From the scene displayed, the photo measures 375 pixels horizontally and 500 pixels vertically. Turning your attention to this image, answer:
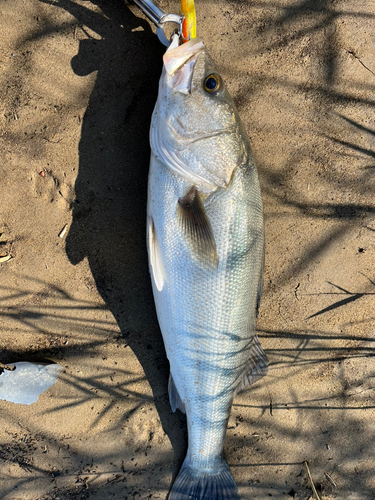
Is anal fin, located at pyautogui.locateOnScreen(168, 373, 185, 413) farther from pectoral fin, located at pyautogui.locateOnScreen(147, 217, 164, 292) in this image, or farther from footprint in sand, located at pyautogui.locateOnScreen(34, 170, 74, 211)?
footprint in sand, located at pyautogui.locateOnScreen(34, 170, 74, 211)

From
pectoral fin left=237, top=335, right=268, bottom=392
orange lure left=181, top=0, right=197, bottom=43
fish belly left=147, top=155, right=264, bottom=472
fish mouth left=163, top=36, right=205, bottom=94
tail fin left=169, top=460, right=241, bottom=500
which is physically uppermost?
orange lure left=181, top=0, right=197, bottom=43

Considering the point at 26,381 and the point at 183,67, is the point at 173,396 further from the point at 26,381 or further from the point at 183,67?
the point at 183,67

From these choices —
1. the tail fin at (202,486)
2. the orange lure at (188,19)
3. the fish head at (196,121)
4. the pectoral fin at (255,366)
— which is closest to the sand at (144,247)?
the tail fin at (202,486)

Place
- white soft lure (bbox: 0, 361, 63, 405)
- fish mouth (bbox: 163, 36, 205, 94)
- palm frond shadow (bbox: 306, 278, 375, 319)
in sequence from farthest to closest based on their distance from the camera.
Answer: palm frond shadow (bbox: 306, 278, 375, 319)
white soft lure (bbox: 0, 361, 63, 405)
fish mouth (bbox: 163, 36, 205, 94)

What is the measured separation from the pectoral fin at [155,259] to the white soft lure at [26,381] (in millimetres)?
1282

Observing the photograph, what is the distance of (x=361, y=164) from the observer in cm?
269

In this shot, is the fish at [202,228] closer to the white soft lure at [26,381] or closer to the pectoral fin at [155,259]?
the pectoral fin at [155,259]

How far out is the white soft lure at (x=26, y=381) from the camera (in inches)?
98.3

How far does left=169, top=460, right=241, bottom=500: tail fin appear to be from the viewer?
2.46 meters

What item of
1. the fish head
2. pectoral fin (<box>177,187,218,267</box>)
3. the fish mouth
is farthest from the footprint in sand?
the fish mouth

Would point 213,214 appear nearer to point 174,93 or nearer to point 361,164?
point 174,93

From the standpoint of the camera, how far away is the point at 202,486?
2463 mm

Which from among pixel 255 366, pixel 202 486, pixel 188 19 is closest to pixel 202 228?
pixel 255 366

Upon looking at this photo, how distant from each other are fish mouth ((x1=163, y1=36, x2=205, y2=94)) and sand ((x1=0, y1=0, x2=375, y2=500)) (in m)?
0.58
